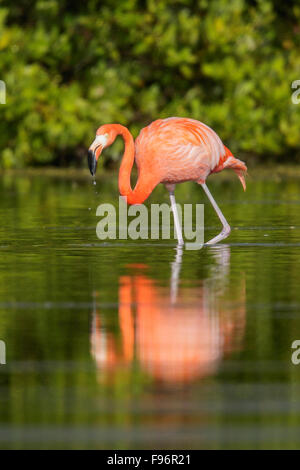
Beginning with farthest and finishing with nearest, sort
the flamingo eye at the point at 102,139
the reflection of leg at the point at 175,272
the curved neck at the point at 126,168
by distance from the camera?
the curved neck at the point at 126,168
the flamingo eye at the point at 102,139
the reflection of leg at the point at 175,272

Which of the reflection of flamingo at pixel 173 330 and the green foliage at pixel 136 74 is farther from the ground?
the green foliage at pixel 136 74

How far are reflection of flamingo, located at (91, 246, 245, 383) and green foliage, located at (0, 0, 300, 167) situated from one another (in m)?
18.5

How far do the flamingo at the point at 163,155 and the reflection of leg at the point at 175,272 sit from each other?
0.63 metres

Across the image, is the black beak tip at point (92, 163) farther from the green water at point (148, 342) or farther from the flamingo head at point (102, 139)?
the green water at point (148, 342)

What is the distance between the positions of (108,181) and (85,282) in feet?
49.2

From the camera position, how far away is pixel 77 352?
7.19 meters

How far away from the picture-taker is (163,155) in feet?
42.7

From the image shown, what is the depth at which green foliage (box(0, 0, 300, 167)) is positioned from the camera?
1112 inches

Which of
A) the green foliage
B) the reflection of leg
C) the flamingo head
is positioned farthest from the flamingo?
the green foliage

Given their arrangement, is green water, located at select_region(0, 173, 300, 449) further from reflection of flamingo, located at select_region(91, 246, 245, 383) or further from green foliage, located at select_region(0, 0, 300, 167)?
green foliage, located at select_region(0, 0, 300, 167)

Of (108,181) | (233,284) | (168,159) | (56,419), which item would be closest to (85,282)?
(233,284)

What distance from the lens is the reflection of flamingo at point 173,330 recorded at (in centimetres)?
680

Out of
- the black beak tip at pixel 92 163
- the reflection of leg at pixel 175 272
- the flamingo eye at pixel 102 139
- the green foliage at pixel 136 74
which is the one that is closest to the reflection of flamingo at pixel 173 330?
the reflection of leg at pixel 175 272
